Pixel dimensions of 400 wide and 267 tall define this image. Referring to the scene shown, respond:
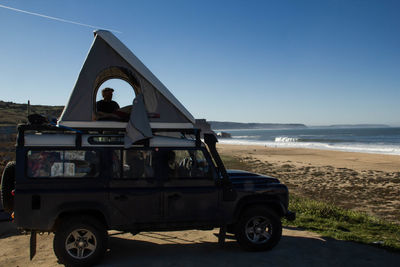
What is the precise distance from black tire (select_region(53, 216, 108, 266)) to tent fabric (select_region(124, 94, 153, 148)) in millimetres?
1439

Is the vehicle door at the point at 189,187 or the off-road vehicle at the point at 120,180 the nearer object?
the off-road vehicle at the point at 120,180

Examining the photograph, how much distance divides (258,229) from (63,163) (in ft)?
11.9

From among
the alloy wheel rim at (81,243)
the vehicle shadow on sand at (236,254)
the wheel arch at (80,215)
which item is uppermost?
the wheel arch at (80,215)

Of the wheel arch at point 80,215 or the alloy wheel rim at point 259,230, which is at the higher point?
the wheel arch at point 80,215

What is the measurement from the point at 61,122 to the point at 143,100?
4.57ft

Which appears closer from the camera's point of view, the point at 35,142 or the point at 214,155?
the point at 35,142

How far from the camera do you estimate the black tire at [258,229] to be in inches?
248

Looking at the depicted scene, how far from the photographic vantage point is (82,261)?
18.4 feet

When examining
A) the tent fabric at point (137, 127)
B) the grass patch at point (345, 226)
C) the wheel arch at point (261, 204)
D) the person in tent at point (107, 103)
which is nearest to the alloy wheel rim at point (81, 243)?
the tent fabric at point (137, 127)

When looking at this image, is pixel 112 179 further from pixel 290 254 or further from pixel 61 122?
pixel 290 254

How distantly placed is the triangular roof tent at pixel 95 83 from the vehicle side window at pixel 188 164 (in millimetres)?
518

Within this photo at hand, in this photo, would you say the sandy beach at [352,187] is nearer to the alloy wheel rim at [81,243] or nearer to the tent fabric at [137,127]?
the tent fabric at [137,127]

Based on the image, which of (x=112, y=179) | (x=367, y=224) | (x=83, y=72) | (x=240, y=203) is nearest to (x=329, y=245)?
(x=240, y=203)

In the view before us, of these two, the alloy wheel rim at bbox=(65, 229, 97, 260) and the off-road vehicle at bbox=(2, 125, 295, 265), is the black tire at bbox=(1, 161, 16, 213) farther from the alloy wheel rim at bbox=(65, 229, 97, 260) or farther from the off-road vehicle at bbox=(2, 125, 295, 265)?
the alloy wheel rim at bbox=(65, 229, 97, 260)
